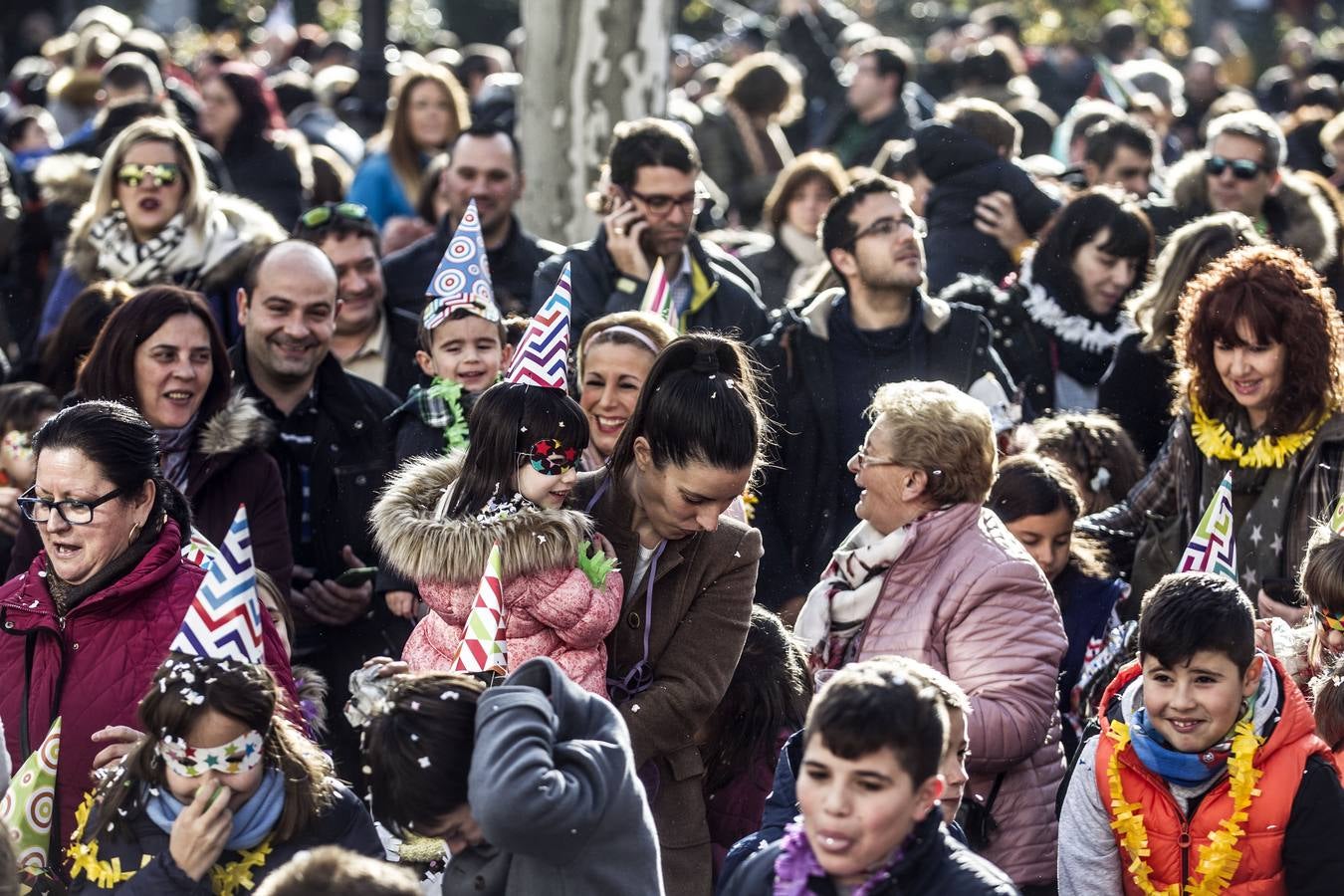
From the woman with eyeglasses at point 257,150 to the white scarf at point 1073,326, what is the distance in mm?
4606

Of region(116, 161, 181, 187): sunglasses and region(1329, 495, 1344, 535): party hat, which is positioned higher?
region(116, 161, 181, 187): sunglasses

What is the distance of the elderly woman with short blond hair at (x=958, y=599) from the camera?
16.0 ft

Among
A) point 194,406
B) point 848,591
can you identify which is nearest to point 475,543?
point 848,591

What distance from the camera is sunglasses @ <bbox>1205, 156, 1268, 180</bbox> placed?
8.38 metres

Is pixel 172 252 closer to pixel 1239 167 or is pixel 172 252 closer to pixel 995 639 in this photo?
pixel 995 639

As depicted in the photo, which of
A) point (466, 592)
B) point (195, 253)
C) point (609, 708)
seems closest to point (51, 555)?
point (466, 592)

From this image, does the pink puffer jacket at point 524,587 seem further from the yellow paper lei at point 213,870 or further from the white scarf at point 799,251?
the white scarf at point 799,251

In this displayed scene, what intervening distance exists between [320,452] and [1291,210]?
4455 mm

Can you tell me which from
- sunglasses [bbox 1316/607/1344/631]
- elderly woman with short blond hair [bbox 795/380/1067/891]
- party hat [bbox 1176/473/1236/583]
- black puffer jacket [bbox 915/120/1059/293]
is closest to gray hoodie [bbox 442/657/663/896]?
elderly woman with short blond hair [bbox 795/380/1067/891]

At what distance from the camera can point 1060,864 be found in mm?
4625

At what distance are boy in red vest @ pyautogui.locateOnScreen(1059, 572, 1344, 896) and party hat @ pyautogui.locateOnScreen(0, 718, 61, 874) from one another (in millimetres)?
2428

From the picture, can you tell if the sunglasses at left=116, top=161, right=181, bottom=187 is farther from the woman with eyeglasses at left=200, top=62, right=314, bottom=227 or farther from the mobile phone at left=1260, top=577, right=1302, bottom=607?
the mobile phone at left=1260, top=577, right=1302, bottom=607

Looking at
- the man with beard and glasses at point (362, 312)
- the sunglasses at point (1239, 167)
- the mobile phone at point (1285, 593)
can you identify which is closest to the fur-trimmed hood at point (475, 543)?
the mobile phone at point (1285, 593)

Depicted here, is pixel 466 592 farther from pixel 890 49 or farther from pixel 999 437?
pixel 890 49
